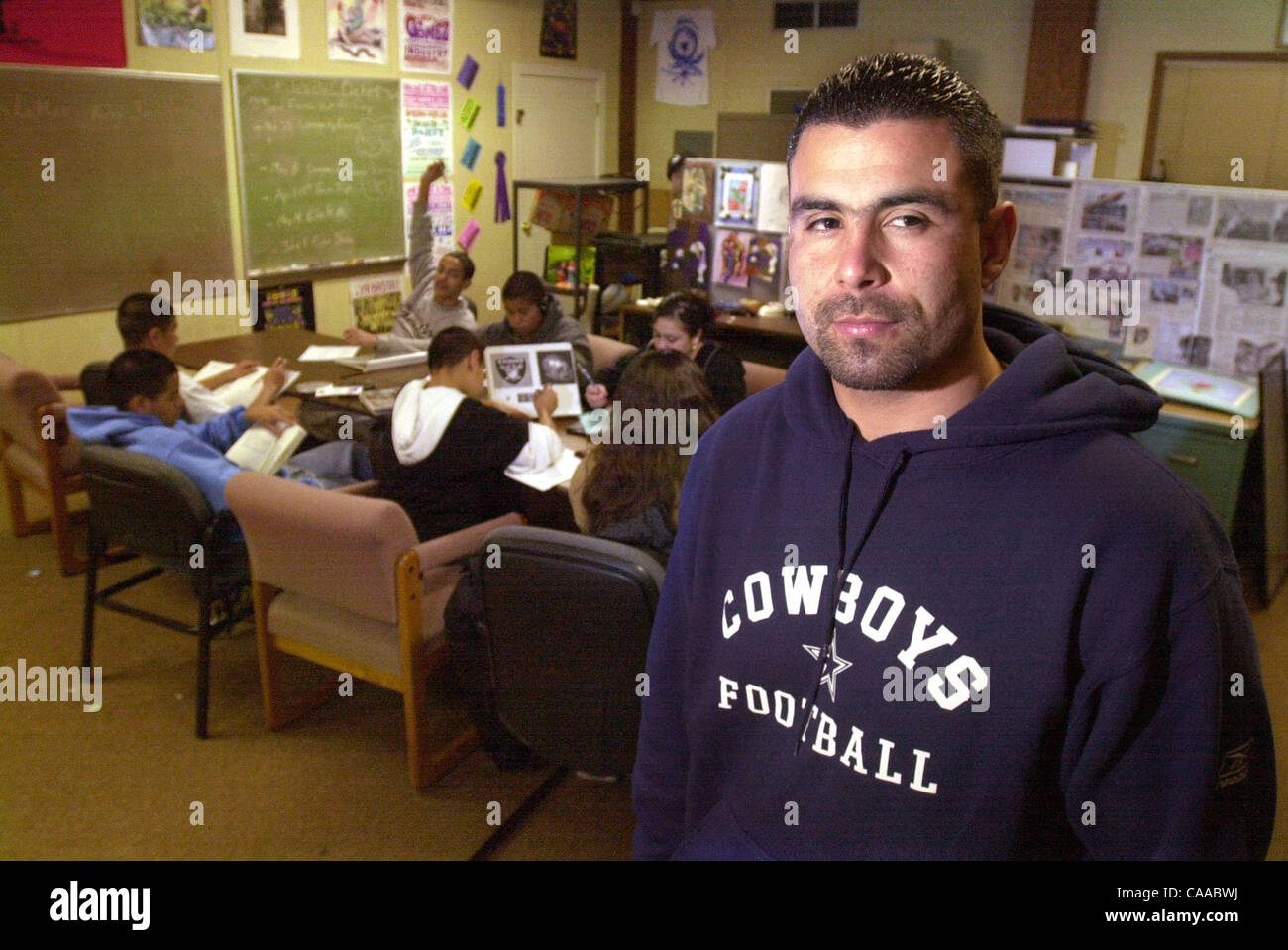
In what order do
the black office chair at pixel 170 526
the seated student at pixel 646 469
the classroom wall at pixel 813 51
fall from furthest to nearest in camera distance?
the classroom wall at pixel 813 51, the black office chair at pixel 170 526, the seated student at pixel 646 469

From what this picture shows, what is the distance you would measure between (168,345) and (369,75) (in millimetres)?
2589

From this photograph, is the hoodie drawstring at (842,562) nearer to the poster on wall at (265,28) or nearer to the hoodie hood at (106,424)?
the hoodie hood at (106,424)

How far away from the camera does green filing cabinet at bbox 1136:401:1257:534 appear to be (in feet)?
10.3

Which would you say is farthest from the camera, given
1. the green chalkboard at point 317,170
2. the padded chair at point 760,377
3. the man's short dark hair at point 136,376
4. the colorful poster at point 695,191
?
the green chalkboard at point 317,170

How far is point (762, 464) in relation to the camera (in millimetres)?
1061

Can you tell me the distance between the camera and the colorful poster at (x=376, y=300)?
5.84 metres

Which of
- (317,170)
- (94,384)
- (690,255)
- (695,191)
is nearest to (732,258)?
(690,255)

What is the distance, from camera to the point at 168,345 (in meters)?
3.68

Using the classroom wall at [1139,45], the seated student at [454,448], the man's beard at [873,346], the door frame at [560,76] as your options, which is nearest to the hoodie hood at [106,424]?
the seated student at [454,448]

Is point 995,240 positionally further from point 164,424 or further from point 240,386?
point 240,386

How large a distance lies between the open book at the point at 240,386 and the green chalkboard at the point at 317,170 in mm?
1778

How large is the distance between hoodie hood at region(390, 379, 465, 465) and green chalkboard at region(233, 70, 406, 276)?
2931 millimetres

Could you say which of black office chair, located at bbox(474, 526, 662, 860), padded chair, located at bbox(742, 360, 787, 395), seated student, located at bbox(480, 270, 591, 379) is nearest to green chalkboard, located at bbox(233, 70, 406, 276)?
seated student, located at bbox(480, 270, 591, 379)
